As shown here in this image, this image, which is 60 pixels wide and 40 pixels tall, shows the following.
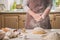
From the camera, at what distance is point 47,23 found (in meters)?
2.52

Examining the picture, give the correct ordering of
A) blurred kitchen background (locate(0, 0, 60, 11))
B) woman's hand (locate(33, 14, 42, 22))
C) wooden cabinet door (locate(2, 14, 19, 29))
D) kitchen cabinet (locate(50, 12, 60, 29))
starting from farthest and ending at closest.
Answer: blurred kitchen background (locate(0, 0, 60, 11)) → wooden cabinet door (locate(2, 14, 19, 29)) → kitchen cabinet (locate(50, 12, 60, 29)) → woman's hand (locate(33, 14, 42, 22))

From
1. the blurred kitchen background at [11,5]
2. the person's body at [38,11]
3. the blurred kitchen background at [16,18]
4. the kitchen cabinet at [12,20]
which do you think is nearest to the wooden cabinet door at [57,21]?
the blurred kitchen background at [16,18]

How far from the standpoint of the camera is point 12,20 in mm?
3625

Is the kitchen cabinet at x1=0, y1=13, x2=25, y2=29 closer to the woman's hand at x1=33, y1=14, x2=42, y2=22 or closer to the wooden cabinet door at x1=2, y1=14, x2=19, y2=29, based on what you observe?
the wooden cabinet door at x1=2, y1=14, x2=19, y2=29

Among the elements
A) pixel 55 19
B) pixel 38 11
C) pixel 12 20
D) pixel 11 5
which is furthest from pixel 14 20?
pixel 38 11

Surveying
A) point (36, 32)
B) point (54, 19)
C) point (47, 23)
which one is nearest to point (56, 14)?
point (54, 19)

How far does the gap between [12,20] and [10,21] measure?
0.05 meters

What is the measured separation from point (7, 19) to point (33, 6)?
1255 millimetres

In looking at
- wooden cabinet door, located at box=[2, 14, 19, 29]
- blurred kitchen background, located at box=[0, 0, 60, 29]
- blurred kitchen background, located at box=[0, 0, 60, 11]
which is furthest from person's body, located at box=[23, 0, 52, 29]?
blurred kitchen background, located at box=[0, 0, 60, 11]

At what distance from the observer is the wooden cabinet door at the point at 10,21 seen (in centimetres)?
360

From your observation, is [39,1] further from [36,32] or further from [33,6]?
[36,32]

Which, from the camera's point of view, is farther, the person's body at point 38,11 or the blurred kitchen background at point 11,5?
the blurred kitchen background at point 11,5

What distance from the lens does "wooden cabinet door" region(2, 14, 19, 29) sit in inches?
142

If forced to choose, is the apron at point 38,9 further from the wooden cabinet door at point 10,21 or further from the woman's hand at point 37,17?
the wooden cabinet door at point 10,21
